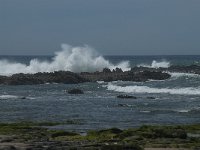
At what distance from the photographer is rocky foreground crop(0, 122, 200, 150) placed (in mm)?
29000

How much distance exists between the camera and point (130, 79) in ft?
335

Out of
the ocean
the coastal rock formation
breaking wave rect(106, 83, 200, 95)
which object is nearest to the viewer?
the ocean

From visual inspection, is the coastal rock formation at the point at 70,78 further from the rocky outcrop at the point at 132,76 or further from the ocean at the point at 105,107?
the ocean at the point at 105,107

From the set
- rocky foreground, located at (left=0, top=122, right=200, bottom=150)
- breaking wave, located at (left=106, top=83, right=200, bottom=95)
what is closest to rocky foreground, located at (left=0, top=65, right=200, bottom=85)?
breaking wave, located at (left=106, top=83, right=200, bottom=95)

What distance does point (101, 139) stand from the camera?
33031mm

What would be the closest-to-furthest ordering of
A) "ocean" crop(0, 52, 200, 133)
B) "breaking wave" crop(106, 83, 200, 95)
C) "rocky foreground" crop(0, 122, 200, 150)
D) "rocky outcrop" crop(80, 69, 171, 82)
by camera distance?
"rocky foreground" crop(0, 122, 200, 150) → "ocean" crop(0, 52, 200, 133) → "breaking wave" crop(106, 83, 200, 95) → "rocky outcrop" crop(80, 69, 171, 82)

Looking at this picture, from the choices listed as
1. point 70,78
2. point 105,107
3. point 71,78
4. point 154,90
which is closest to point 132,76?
point 71,78

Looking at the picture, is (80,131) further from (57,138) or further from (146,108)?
(146,108)

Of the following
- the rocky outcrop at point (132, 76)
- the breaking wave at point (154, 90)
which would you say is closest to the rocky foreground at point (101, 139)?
the breaking wave at point (154, 90)

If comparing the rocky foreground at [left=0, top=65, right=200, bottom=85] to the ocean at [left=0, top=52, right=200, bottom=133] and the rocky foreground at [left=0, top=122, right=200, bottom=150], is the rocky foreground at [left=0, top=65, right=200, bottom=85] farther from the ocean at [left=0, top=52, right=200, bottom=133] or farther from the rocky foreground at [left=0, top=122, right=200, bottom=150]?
the rocky foreground at [left=0, top=122, right=200, bottom=150]

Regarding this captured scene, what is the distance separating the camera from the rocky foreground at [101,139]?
29.0 meters

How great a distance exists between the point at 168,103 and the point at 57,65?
7650 centimetres

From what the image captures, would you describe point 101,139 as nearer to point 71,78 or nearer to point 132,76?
point 71,78

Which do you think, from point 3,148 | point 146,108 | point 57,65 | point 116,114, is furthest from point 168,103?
point 57,65
